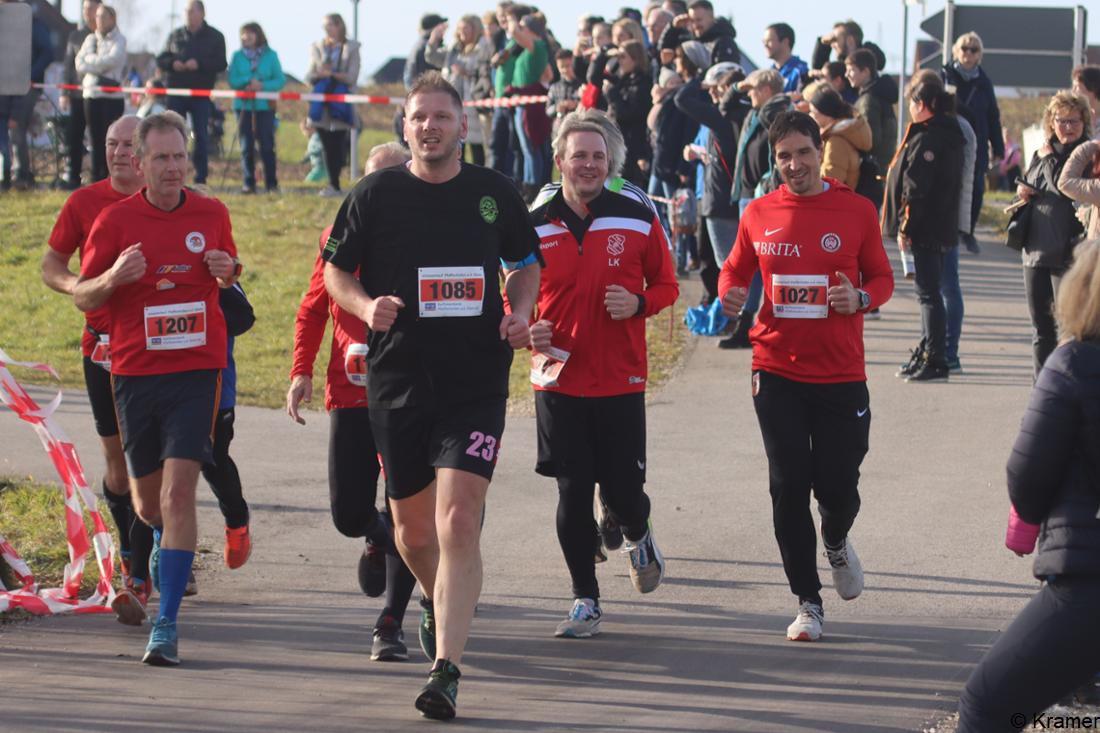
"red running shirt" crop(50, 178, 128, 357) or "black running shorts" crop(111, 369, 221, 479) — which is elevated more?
"red running shirt" crop(50, 178, 128, 357)

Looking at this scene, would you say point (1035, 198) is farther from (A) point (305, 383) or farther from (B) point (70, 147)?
(B) point (70, 147)

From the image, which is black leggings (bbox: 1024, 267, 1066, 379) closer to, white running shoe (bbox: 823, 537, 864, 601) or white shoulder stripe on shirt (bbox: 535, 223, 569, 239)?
white running shoe (bbox: 823, 537, 864, 601)

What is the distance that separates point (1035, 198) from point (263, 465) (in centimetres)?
502

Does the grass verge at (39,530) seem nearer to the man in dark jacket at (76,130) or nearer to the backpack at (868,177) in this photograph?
the backpack at (868,177)

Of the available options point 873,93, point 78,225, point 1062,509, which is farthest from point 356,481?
point 873,93

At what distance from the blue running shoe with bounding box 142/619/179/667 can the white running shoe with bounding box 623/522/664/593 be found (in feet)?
6.36

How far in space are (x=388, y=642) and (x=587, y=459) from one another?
1.11 m

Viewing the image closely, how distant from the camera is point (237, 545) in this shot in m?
7.74

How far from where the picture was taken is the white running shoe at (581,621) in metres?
6.94

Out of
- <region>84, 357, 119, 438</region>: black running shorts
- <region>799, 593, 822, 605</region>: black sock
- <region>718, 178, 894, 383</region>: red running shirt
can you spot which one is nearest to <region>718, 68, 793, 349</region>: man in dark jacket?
<region>718, 178, 894, 383</region>: red running shirt

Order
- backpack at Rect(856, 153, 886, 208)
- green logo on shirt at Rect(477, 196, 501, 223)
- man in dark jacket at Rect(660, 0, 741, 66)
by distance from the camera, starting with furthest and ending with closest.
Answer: man in dark jacket at Rect(660, 0, 741, 66)
backpack at Rect(856, 153, 886, 208)
green logo on shirt at Rect(477, 196, 501, 223)

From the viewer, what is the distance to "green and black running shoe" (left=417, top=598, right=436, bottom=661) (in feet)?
21.2

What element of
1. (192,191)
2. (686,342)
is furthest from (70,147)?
(192,191)

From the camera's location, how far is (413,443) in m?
6.10
